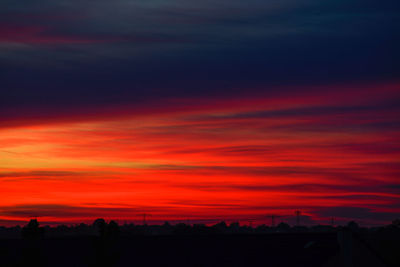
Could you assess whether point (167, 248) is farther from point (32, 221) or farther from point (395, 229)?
point (395, 229)

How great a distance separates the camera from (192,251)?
5009 centimetres

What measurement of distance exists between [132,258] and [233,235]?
855cm

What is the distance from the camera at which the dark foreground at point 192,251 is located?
45.5m

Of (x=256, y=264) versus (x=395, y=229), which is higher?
(x=395, y=229)

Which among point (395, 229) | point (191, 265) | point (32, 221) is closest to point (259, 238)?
point (191, 265)

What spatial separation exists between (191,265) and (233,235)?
22.1ft

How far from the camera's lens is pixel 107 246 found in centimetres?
4650

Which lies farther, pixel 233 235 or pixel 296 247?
pixel 233 235

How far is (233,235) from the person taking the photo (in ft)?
176

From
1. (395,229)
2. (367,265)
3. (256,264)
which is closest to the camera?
(367,265)

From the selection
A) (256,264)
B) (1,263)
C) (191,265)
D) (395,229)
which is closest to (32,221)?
(1,263)

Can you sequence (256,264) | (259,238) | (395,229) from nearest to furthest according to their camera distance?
1. (256,264)
2. (259,238)
3. (395,229)

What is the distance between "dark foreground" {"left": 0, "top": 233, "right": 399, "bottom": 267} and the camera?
4553cm

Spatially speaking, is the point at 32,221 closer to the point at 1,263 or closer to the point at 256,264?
the point at 1,263
